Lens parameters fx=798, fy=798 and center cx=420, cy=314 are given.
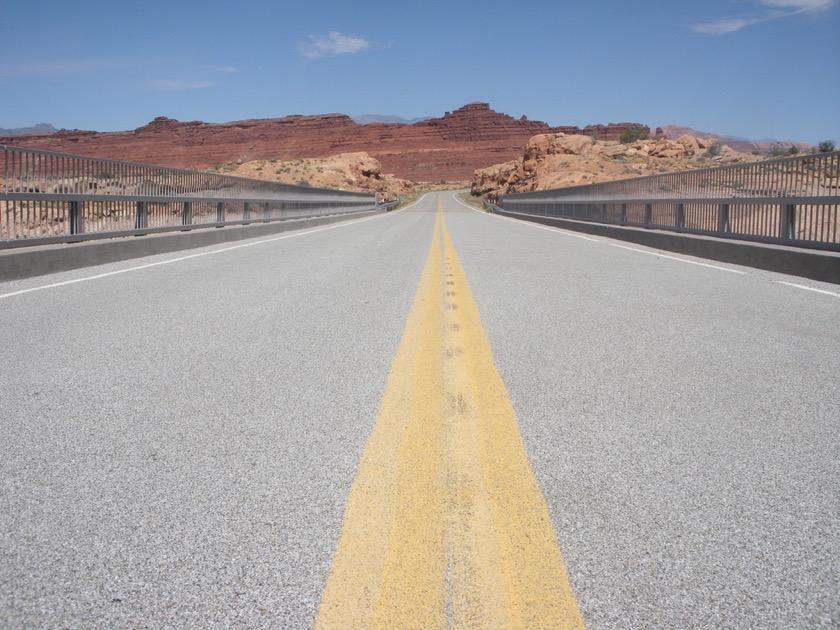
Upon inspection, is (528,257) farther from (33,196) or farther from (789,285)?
(33,196)

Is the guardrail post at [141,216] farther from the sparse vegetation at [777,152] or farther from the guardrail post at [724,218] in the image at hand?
the sparse vegetation at [777,152]

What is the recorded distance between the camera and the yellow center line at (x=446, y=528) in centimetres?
245

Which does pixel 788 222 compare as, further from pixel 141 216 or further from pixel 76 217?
pixel 141 216

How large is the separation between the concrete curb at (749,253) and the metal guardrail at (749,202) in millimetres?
293

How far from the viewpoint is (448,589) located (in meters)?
2.56

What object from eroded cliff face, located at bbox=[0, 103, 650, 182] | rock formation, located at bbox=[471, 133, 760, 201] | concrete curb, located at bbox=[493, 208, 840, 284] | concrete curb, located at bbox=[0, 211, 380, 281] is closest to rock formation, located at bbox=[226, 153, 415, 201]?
rock formation, located at bbox=[471, 133, 760, 201]

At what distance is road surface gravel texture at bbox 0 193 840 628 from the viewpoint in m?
2.59

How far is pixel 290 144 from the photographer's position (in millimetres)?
175500

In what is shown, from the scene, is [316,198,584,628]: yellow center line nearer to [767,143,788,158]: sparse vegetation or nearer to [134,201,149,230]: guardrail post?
[134,201,149,230]: guardrail post

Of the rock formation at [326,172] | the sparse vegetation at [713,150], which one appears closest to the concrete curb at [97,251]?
the rock formation at [326,172]

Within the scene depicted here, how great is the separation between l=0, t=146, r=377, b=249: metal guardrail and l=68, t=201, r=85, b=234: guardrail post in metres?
0.02

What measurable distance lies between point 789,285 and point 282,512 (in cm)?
918

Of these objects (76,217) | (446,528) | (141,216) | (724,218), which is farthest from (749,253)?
(446,528)

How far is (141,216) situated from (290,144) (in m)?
166
